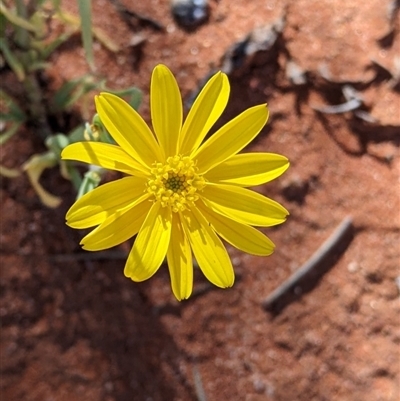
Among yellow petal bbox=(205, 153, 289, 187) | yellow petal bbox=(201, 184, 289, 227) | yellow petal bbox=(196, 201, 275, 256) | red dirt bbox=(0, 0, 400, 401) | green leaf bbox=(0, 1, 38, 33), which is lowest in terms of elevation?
red dirt bbox=(0, 0, 400, 401)

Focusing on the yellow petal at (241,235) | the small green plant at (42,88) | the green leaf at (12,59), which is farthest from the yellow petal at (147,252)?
the green leaf at (12,59)

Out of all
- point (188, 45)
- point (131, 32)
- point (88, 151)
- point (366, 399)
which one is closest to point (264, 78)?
point (188, 45)

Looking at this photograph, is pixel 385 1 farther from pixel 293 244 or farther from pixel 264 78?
pixel 293 244

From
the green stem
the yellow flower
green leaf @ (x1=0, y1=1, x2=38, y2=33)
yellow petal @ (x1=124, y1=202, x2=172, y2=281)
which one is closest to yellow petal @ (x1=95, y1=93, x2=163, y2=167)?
the yellow flower

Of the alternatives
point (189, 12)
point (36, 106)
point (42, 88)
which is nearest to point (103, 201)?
point (36, 106)

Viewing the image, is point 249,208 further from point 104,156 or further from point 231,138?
point 104,156

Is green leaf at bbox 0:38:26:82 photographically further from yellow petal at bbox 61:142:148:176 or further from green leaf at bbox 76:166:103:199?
yellow petal at bbox 61:142:148:176

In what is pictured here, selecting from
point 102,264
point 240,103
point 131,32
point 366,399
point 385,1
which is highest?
point 385,1

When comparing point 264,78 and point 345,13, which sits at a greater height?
point 345,13
